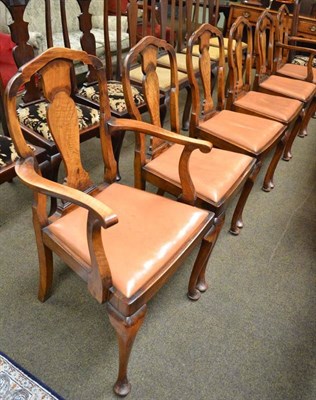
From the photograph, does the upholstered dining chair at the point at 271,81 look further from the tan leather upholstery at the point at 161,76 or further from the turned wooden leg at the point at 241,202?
the turned wooden leg at the point at 241,202

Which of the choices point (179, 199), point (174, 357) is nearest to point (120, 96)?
point (179, 199)

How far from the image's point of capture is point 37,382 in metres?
1.08

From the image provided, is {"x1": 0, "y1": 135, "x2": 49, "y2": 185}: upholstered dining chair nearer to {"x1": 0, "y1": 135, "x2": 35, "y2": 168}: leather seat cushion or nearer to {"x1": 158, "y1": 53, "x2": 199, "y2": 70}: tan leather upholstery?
{"x1": 0, "y1": 135, "x2": 35, "y2": 168}: leather seat cushion

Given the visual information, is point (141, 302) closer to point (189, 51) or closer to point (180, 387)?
point (180, 387)

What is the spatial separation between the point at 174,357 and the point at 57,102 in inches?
36.2

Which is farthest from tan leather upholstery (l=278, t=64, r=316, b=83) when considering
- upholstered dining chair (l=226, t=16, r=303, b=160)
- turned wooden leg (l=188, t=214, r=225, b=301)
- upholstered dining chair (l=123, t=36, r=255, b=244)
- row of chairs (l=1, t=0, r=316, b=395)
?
turned wooden leg (l=188, t=214, r=225, b=301)

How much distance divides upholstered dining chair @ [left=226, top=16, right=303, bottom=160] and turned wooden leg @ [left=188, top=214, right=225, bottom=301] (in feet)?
3.08

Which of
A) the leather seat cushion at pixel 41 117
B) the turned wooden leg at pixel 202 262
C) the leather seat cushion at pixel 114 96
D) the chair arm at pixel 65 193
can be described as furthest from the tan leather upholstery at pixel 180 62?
the chair arm at pixel 65 193

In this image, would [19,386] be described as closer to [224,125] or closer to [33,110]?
[33,110]

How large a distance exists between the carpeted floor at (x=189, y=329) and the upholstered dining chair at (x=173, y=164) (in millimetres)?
360

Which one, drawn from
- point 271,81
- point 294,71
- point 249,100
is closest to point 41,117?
point 249,100

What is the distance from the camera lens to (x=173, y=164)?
1373 millimetres

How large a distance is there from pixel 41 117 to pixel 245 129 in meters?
0.95

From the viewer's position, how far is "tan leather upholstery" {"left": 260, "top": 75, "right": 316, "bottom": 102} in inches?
88.1
